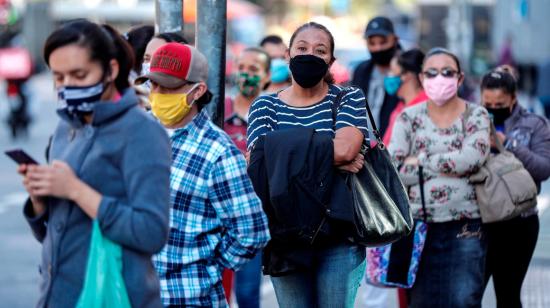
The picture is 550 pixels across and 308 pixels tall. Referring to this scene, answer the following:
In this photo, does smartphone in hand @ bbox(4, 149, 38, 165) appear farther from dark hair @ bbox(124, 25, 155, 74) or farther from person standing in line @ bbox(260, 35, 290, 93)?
person standing in line @ bbox(260, 35, 290, 93)

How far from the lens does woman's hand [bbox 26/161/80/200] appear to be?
154 inches

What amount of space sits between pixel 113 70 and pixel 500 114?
14.3 feet

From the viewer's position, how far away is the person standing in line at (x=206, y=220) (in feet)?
15.8

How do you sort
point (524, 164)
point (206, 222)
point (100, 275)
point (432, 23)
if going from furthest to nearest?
point (432, 23) → point (524, 164) → point (206, 222) → point (100, 275)

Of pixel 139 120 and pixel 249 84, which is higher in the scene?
pixel 139 120

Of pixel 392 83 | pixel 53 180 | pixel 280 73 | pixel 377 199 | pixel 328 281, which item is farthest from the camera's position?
pixel 280 73

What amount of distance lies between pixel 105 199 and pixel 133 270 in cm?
27

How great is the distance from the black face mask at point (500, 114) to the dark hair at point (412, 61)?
A: 0.91 metres

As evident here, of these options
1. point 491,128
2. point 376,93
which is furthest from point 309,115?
point 376,93

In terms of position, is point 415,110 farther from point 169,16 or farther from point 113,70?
point 113,70

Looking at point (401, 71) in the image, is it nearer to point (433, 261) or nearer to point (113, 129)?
point (433, 261)

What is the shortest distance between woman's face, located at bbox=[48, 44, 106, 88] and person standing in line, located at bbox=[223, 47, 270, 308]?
13.3 feet

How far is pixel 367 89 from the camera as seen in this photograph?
9.70 meters

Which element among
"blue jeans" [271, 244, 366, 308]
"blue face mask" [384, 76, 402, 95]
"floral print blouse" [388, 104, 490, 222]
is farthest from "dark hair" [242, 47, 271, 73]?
"blue jeans" [271, 244, 366, 308]
